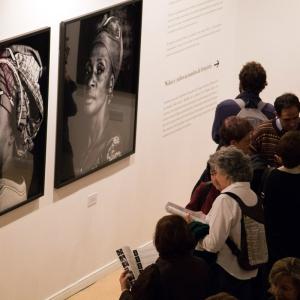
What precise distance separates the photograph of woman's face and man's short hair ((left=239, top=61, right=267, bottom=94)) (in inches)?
41.9

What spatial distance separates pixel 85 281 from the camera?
21.4 feet

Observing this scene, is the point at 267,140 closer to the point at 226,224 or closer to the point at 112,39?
the point at 226,224

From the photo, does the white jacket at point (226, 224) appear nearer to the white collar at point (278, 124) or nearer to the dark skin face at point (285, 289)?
the dark skin face at point (285, 289)

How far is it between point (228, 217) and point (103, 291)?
7.99ft

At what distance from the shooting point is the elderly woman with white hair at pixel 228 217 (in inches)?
172

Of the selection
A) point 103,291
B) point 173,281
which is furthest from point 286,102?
point 103,291

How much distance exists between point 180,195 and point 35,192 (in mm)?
2239

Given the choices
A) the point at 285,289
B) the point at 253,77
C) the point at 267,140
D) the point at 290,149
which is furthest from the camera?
the point at 253,77

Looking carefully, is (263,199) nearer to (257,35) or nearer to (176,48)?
(176,48)

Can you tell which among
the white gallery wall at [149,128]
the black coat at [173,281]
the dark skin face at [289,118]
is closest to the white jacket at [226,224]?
the black coat at [173,281]

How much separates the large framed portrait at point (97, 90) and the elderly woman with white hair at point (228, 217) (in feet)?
5.31

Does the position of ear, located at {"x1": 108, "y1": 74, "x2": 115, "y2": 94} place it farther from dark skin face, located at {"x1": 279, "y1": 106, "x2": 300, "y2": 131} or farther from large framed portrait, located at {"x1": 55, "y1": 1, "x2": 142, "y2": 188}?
dark skin face, located at {"x1": 279, "y1": 106, "x2": 300, "y2": 131}

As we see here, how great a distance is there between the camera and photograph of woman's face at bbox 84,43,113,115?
593 cm

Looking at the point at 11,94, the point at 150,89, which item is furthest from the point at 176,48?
the point at 11,94
